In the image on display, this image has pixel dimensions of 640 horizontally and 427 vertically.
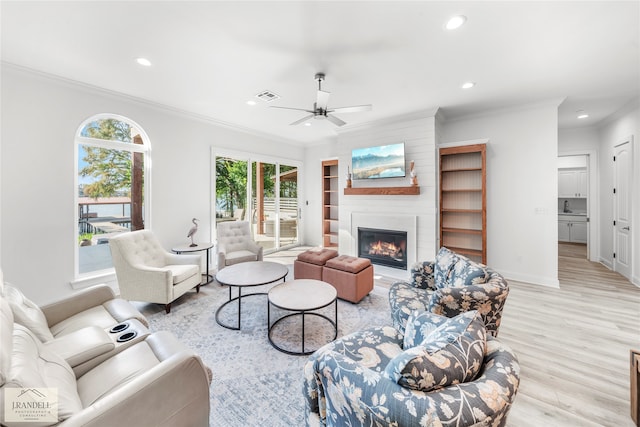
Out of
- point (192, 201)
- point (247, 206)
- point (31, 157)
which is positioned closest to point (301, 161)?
point (247, 206)

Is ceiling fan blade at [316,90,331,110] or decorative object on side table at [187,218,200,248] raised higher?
ceiling fan blade at [316,90,331,110]

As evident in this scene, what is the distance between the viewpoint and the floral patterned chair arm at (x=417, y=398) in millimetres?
843

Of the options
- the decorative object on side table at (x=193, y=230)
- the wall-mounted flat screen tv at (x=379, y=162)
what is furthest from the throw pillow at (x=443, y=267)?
the decorative object on side table at (x=193, y=230)

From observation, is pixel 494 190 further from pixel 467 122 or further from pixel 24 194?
pixel 24 194

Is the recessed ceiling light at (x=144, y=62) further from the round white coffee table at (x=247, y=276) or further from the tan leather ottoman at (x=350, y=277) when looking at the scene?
the tan leather ottoman at (x=350, y=277)

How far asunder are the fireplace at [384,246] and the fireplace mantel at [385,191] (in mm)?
676

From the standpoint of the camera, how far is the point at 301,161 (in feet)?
22.4

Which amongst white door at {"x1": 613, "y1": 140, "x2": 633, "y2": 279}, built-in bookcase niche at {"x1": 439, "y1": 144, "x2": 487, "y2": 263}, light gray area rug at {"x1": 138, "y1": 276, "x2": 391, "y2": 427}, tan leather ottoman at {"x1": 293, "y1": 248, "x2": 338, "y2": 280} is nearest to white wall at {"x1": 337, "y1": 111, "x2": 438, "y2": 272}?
built-in bookcase niche at {"x1": 439, "y1": 144, "x2": 487, "y2": 263}

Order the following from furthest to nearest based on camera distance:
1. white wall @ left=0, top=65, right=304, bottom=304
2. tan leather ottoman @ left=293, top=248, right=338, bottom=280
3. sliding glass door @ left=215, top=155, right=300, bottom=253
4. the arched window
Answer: sliding glass door @ left=215, top=155, right=300, bottom=253
tan leather ottoman @ left=293, top=248, right=338, bottom=280
the arched window
white wall @ left=0, top=65, right=304, bottom=304

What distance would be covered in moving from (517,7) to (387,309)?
3.05m

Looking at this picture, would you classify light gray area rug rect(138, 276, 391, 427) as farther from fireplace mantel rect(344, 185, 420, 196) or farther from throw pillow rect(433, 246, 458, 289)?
fireplace mantel rect(344, 185, 420, 196)

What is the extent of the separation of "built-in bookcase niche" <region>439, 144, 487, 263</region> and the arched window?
494 centimetres

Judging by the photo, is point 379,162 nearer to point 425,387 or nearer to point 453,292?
point 453,292

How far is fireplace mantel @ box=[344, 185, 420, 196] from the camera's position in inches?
167
